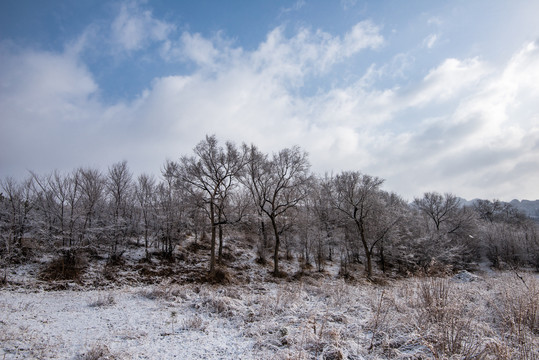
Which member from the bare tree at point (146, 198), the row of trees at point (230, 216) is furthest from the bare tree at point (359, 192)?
the bare tree at point (146, 198)

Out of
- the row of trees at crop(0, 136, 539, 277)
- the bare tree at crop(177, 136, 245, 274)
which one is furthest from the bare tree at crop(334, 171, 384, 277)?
the bare tree at crop(177, 136, 245, 274)

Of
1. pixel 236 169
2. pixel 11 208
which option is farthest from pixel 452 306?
pixel 11 208

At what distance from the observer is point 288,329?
657 cm

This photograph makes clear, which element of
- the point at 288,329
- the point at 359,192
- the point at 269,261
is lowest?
the point at 269,261

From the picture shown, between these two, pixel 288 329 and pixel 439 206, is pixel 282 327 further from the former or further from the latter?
pixel 439 206

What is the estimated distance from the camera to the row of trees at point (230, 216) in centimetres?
2241

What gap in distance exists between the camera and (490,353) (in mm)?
4363

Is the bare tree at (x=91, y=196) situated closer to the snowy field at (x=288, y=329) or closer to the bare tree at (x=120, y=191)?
the bare tree at (x=120, y=191)

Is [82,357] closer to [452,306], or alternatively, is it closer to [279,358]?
[279,358]

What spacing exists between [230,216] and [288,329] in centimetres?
1804

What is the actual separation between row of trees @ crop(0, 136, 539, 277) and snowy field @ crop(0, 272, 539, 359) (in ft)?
38.1

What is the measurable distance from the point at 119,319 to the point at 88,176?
2353 centimetres

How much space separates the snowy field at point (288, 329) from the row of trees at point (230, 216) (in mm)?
11619

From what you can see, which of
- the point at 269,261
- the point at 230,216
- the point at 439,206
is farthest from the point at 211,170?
the point at 439,206
